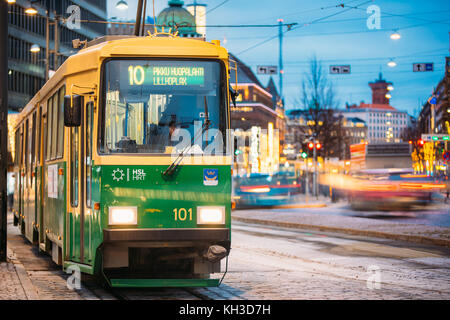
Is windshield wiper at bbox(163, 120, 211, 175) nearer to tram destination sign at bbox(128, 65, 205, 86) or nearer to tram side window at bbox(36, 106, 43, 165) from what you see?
tram destination sign at bbox(128, 65, 205, 86)

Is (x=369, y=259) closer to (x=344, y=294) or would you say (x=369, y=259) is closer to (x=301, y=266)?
(x=301, y=266)

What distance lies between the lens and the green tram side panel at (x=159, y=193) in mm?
9836

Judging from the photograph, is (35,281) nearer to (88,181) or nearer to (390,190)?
(88,181)

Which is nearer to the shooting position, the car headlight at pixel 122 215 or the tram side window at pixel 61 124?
the car headlight at pixel 122 215

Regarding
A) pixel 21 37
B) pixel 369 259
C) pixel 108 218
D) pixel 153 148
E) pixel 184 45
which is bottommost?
pixel 369 259

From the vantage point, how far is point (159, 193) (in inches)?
390

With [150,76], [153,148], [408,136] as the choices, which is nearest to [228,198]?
[153,148]

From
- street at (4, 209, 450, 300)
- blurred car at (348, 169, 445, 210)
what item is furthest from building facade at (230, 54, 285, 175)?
street at (4, 209, 450, 300)

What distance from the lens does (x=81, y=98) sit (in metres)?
10.2

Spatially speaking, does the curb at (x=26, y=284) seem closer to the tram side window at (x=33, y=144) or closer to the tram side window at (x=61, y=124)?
Result: the tram side window at (x=61, y=124)

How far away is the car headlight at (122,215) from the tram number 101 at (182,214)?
52cm

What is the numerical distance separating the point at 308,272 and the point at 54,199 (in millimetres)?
4369

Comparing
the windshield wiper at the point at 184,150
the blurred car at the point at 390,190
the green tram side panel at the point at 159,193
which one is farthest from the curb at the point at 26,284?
the blurred car at the point at 390,190
